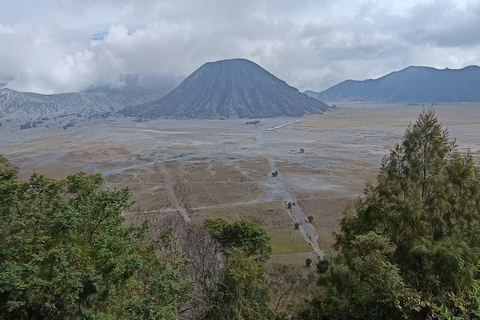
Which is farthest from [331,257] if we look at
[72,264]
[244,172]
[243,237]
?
[244,172]

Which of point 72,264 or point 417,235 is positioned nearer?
point 72,264

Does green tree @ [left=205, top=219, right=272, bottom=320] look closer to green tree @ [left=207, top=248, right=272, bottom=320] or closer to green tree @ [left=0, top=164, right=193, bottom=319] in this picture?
green tree @ [left=207, top=248, right=272, bottom=320]

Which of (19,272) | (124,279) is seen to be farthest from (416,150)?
(19,272)

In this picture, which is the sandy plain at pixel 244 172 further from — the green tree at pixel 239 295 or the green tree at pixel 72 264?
the green tree at pixel 72 264

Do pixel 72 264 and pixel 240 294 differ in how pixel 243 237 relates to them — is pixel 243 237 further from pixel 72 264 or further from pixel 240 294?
pixel 72 264

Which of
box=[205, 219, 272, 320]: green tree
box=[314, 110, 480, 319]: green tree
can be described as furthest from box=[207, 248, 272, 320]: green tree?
box=[314, 110, 480, 319]: green tree

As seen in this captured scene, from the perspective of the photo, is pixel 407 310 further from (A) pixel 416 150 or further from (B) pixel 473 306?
(A) pixel 416 150
